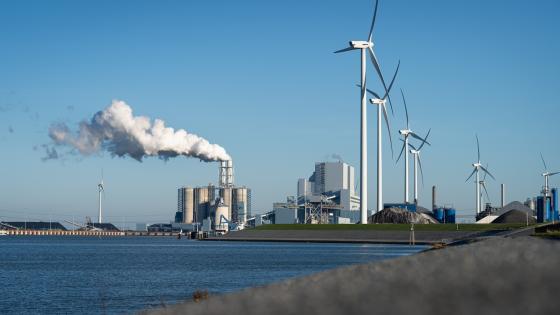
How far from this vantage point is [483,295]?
6.47 metres

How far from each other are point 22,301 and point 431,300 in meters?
53.4

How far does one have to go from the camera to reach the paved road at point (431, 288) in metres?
6.40

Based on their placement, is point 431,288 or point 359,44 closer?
point 431,288

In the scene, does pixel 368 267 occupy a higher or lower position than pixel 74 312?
higher

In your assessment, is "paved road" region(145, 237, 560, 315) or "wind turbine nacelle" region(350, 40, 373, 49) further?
"wind turbine nacelle" region(350, 40, 373, 49)

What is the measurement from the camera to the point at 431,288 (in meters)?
6.80

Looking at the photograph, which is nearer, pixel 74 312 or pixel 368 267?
pixel 368 267

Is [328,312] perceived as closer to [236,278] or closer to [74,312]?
[74,312]

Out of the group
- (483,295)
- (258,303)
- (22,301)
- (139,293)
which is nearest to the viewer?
(483,295)

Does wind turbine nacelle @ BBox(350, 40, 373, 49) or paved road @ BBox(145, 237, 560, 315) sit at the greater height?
wind turbine nacelle @ BBox(350, 40, 373, 49)

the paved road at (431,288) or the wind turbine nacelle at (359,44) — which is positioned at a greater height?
the wind turbine nacelle at (359,44)

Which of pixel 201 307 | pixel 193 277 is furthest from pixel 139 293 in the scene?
pixel 201 307

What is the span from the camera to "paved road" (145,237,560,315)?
6.40 m

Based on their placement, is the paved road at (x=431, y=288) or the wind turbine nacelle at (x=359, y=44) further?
the wind turbine nacelle at (x=359, y=44)
